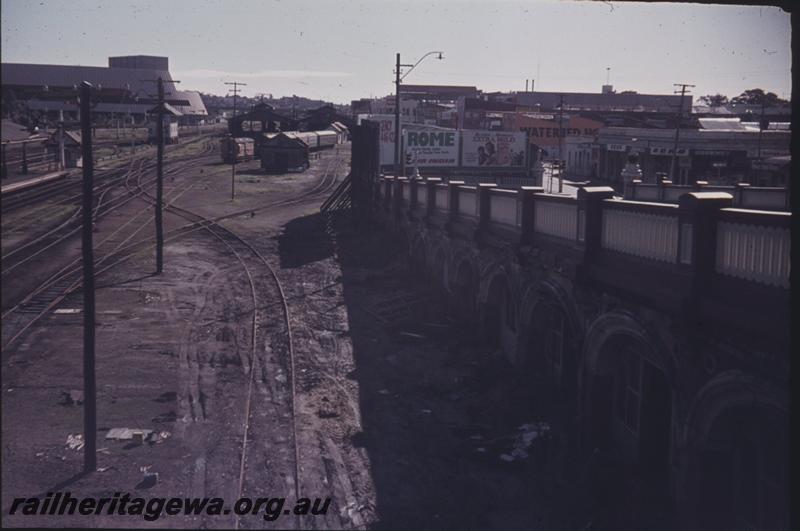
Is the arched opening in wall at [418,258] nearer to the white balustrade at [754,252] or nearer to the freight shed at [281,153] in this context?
the white balustrade at [754,252]

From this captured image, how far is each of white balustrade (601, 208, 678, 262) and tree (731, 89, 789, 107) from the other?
32.4 metres

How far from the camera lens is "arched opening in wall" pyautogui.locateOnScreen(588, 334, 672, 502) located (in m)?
9.25

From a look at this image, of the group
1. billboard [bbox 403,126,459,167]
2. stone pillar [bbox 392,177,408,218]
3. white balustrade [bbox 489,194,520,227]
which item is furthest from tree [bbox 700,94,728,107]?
white balustrade [bbox 489,194,520,227]

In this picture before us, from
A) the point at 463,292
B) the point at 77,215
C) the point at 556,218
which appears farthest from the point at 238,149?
the point at 556,218

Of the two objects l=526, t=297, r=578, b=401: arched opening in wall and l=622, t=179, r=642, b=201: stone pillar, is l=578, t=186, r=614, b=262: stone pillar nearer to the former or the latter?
l=526, t=297, r=578, b=401: arched opening in wall

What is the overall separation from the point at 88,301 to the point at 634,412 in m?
7.43

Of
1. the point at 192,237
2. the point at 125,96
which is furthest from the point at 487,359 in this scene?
the point at 192,237

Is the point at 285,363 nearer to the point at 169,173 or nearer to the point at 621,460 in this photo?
the point at 621,460

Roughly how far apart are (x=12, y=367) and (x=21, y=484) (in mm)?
4880

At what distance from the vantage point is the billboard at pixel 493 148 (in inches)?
1563

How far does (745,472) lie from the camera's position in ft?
24.4

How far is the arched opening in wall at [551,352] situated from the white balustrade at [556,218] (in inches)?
44.0

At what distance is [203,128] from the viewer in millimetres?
60000

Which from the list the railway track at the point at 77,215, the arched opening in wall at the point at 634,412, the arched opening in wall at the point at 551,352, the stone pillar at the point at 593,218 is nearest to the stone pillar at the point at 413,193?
the railway track at the point at 77,215
